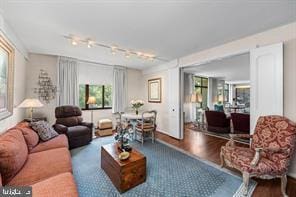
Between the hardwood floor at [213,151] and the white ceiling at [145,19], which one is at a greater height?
the white ceiling at [145,19]

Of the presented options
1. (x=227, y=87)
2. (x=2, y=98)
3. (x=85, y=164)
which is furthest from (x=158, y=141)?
(x=227, y=87)

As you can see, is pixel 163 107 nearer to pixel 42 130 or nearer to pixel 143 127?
pixel 143 127

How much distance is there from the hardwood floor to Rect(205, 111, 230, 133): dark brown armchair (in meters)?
0.60

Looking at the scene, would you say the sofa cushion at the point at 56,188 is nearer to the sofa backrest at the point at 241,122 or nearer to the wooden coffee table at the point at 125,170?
the wooden coffee table at the point at 125,170

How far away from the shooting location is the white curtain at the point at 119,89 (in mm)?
5762

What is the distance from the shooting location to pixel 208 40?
319cm

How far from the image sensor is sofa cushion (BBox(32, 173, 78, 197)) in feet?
4.58

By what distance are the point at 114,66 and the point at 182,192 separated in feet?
15.7

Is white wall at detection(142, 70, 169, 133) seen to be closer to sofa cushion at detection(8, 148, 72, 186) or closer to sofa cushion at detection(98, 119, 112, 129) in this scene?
sofa cushion at detection(98, 119, 112, 129)

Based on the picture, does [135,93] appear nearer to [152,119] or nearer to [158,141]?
[152,119]

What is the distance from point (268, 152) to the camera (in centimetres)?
227

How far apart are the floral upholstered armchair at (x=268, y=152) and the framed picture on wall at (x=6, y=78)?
376cm

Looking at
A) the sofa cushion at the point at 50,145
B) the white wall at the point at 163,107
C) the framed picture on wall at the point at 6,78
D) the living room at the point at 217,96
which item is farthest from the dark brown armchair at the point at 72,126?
the living room at the point at 217,96

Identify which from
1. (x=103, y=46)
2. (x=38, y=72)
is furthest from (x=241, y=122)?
(x=38, y=72)
